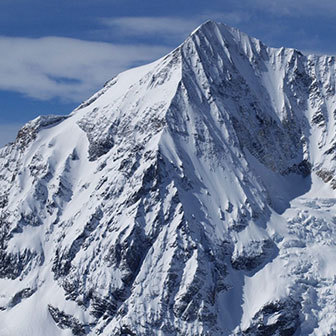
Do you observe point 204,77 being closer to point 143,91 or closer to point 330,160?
point 143,91

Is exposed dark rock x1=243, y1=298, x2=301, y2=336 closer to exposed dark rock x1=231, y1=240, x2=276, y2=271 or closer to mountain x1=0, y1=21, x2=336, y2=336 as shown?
mountain x1=0, y1=21, x2=336, y2=336

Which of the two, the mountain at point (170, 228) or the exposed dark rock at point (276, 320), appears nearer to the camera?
the exposed dark rock at point (276, 320)

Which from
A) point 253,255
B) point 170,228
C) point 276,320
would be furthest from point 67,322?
point 276,320

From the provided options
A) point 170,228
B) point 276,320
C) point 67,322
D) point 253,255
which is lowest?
point 276,320

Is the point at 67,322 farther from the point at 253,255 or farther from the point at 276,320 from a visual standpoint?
the point at 276,320

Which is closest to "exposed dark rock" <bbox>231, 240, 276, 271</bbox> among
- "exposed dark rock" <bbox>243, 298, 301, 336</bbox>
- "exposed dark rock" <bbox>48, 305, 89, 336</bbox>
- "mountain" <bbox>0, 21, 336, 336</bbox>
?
"mountain" <bbox>0, 21, 336, 336</bbox>

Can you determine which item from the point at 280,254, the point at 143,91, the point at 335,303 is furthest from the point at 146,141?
the point at 335,303

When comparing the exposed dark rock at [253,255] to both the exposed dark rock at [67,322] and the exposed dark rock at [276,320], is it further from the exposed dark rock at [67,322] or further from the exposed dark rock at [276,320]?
the exposed dark rock at [67,322]

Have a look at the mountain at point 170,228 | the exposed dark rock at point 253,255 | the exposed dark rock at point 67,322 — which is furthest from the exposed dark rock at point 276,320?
the exposed dark rock at point 67,322
